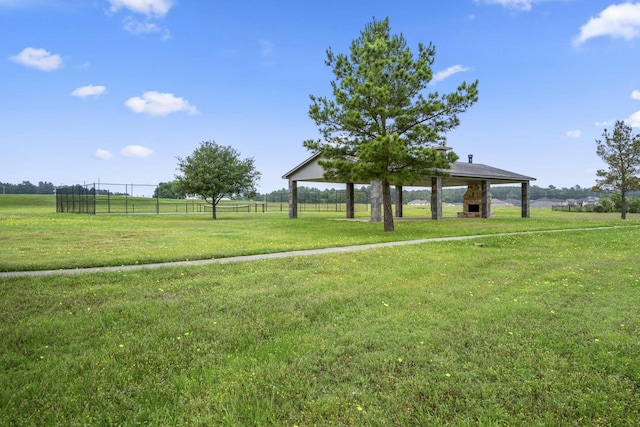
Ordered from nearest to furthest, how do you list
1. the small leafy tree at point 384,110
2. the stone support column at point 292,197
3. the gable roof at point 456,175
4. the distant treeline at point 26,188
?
the small leafy tree at point 384,110, the gable roof at point 456,175, the stone support column at point 292,197, the distant treeline at point 26,188

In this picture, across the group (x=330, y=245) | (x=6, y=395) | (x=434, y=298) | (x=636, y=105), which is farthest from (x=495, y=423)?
(x=636, y=105)

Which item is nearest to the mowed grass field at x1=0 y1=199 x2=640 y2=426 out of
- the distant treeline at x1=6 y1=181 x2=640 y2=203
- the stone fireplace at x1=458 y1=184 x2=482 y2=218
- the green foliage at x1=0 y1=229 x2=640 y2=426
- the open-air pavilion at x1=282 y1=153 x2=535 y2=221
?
the green foliage at x1=0 y1=229 x2=640 y2=426

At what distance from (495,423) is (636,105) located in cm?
3080

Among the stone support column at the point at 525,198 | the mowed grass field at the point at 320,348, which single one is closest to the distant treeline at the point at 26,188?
the stone support column at the point at 525,198

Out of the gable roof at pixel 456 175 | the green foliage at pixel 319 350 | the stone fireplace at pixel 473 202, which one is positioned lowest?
the green foliage at pixel 319 350

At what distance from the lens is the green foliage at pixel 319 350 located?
2592mm

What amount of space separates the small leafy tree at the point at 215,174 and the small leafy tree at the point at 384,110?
13919 millimetres

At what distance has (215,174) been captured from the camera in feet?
90.5

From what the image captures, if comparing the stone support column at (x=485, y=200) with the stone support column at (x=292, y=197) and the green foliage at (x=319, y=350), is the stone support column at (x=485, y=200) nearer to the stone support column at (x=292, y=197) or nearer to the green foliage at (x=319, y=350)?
the stone support column at (x=292, y=197)

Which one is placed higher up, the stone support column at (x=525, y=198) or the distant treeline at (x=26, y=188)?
the distant treeline at (x=26, y=188)

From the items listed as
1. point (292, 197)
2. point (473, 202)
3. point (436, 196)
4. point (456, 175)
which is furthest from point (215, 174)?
point (473, 202)

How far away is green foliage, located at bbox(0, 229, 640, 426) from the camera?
259cm

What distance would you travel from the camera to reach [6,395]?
276 centimetres

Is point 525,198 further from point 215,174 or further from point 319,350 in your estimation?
point 319,350
